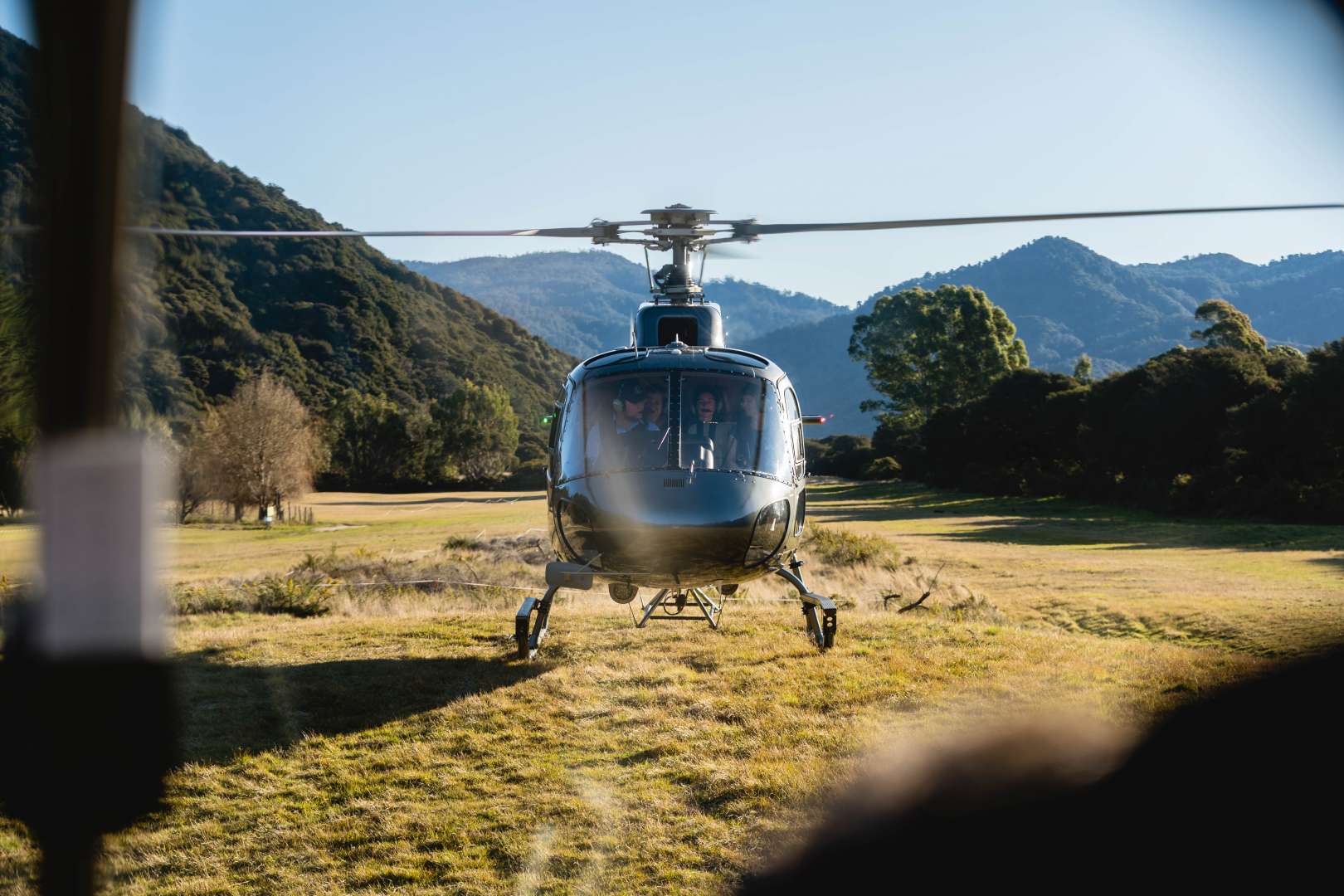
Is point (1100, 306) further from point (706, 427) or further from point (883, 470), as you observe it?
point (706, 427)

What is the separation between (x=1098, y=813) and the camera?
173 inches

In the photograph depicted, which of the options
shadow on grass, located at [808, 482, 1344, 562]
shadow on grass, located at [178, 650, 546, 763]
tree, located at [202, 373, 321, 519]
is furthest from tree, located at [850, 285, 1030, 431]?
shadow on grass, located at [178, 650, 546, 763]

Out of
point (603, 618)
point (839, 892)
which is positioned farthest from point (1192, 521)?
point (839, 892)

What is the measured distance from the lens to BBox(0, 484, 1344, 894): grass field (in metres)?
4.42

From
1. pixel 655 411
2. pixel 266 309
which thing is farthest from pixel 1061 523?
pixel 266 309

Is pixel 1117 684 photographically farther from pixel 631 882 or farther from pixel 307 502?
pixel 307 502

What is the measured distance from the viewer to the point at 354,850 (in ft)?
14.7

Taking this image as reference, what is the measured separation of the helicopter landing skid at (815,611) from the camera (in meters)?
8.18

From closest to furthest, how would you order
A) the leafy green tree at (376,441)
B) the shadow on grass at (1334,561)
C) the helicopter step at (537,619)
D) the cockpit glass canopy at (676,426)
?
the cockpit glass canopy at (676,426) < the helicopter step at (537,619) < the shadow on grass at (1334,561) < the leafy green tree at (376,441)

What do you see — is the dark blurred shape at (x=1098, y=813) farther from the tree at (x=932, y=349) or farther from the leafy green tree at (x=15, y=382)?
the tree at (x=932, y=349)

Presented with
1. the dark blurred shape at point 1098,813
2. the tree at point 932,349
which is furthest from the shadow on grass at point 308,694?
the tree at point 932,349

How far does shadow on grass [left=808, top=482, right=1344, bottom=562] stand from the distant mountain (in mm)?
74949

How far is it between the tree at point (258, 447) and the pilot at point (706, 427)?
105 ft

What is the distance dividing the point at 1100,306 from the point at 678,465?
156589 mm
